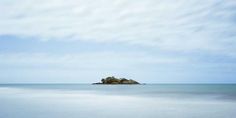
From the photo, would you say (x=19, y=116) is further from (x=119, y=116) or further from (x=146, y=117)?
(x=146, y=117)

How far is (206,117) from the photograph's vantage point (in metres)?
29.7

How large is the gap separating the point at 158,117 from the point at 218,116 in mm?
5588

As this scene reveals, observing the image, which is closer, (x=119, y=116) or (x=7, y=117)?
(x=7, y=117)

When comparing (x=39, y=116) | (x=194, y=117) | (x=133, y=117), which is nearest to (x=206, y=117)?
(x=194, y=117)

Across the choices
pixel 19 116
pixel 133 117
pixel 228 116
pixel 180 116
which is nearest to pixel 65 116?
pixel 19 116

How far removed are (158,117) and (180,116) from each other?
196 centimetres

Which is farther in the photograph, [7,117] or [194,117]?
[194,117]

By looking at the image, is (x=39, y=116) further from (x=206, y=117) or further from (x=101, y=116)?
(x=206, y=117)

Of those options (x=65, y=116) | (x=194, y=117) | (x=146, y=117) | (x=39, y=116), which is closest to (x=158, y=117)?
(x=146, y=117)

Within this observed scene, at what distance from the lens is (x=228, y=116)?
30578 millimetres

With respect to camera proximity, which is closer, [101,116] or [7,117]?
[7,117]

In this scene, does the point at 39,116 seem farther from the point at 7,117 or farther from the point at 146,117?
the point at 146,117

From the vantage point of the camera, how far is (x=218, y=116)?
3080 cm

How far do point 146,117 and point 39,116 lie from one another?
918 centimetres
